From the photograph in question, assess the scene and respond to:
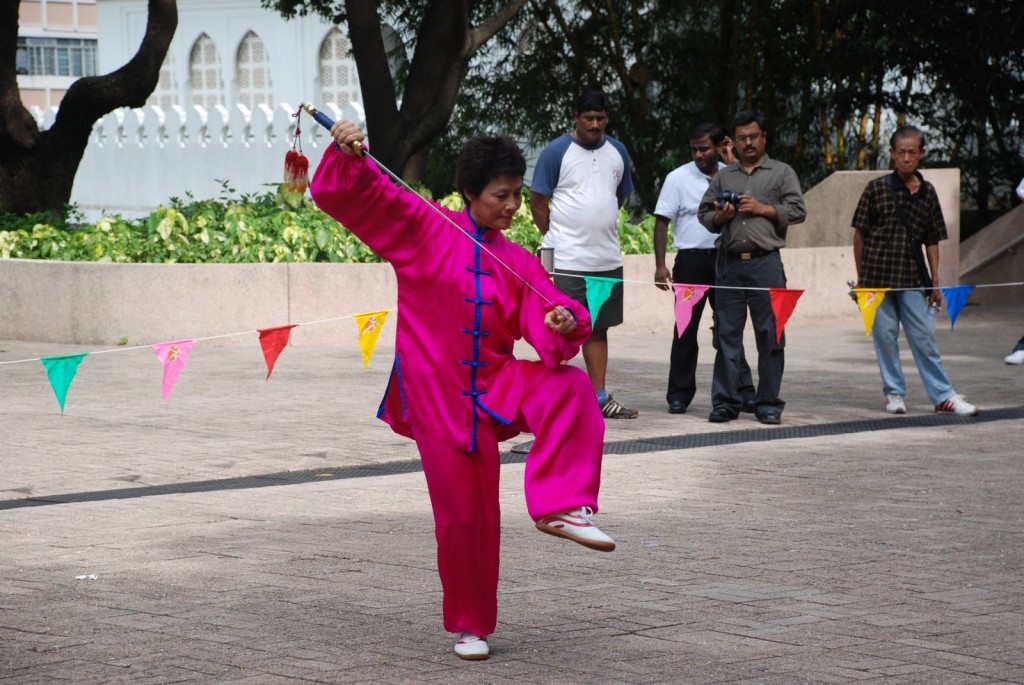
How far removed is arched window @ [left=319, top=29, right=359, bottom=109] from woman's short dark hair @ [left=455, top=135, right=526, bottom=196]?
3237 centimetres

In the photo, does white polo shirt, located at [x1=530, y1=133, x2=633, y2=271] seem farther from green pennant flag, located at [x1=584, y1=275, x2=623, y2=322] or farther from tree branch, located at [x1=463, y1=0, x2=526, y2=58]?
tree branch, located at [x1=463, y1=0, x2=526, y2=58]

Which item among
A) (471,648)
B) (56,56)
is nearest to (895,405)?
(471,648)

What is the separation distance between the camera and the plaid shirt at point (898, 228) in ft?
33.9

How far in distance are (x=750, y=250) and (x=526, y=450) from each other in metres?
1.98

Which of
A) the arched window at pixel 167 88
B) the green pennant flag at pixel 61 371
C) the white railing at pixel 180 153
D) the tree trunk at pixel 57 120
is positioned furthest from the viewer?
the arched window at pixel 167 88

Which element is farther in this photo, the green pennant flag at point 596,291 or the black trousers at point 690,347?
the black trousers at point 690,347

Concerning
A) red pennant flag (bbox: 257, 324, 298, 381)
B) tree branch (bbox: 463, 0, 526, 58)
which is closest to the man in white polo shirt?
red pennant flag (bbox: 257, 324, 298, 381)

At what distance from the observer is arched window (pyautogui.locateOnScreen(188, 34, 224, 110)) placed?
131 ft

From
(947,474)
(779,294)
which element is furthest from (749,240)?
(947,474)

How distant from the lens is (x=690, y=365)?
10.6 metres

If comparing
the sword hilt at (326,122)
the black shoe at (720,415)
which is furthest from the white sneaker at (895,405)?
the sword hilt at (326,122)

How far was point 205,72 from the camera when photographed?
4022 cm

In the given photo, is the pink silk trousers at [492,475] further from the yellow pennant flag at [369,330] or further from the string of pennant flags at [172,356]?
the yellow pennant flag at [369,330]

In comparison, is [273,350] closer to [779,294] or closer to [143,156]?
[779,294]
